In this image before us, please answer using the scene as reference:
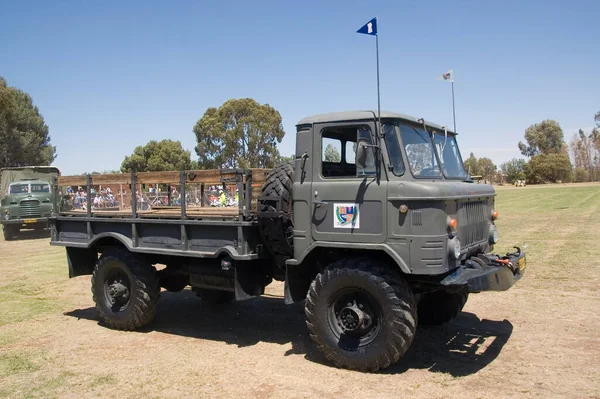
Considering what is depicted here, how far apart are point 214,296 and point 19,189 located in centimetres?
1731

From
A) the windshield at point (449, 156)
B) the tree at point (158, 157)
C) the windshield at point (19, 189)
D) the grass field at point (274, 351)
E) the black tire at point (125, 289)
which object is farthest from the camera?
the tree at point (158, 157)

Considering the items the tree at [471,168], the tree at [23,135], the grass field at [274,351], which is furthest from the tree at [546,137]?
the grass field at [274,351]

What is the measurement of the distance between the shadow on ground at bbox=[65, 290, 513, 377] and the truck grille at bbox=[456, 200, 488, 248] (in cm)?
133

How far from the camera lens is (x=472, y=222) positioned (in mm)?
6281

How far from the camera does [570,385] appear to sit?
5.25m

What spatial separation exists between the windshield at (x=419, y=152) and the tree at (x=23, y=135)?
39.4 m

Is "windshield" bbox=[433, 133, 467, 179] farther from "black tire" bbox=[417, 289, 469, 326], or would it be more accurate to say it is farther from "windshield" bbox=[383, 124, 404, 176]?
"black tire" bbox=[417, 289, 469, 326]

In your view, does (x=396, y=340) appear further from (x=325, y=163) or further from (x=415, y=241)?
(x=325, y=163)

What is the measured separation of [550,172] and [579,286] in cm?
7707

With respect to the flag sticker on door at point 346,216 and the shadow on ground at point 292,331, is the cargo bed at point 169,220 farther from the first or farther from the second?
the shadow on ground at point 292,331

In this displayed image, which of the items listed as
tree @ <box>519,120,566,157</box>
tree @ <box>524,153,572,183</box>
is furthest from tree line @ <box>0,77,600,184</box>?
tree @ <box>519,120,566,157</box>

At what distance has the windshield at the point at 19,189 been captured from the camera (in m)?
22.7

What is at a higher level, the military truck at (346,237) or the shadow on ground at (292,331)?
the military truck at (346,237)

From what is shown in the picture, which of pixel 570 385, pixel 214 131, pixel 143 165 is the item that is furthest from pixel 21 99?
pixel 570 385
